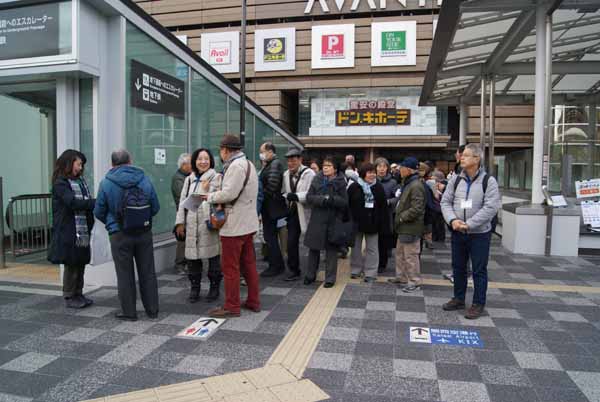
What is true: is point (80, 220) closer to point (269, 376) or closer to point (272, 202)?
point (272, 202)

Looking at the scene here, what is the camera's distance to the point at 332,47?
24.6 metres

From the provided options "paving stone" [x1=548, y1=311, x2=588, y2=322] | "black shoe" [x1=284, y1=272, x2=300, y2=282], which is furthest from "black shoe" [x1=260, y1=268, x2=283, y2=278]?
"paving stone" [x1=548, y1=311, x2=588, y2=322]

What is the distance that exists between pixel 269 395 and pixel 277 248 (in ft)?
11.5

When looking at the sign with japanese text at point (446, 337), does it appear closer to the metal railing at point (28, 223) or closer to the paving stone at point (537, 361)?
the paving stone at point (537, 361)

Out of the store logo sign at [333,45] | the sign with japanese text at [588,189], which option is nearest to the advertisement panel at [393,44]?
the store logo sign at [333,45]

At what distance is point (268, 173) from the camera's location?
5996 millimetres

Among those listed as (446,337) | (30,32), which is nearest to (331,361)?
(446,337)

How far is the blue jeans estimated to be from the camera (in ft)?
14.6

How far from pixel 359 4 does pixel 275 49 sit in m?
5.28

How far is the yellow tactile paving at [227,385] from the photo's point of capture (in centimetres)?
294

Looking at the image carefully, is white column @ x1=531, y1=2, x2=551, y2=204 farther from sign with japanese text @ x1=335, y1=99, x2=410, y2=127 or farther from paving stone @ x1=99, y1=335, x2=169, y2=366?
sign with japanese text @ x1=335, y1=99, x2=410, y2=127

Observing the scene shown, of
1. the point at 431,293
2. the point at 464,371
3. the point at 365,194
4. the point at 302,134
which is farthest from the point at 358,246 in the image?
the point at 302,134

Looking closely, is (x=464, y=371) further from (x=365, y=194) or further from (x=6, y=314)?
(x=6, y=314)

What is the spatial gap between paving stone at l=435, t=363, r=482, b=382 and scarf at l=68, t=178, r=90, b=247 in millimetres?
3613
